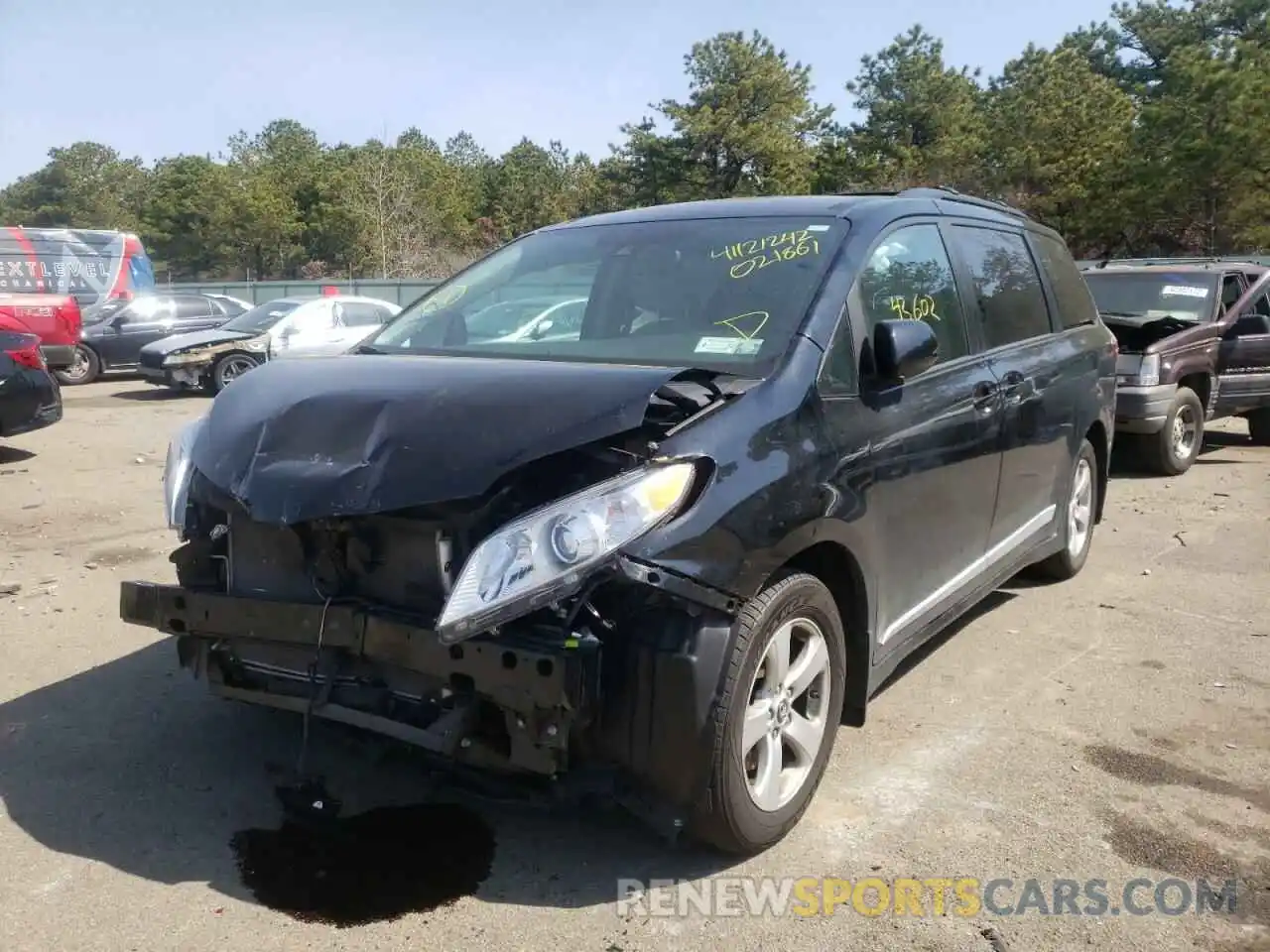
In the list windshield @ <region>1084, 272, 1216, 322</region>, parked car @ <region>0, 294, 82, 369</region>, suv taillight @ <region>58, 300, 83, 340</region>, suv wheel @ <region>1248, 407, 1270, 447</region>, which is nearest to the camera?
windshield @ <region>1084, 272, 1216, 322</region>

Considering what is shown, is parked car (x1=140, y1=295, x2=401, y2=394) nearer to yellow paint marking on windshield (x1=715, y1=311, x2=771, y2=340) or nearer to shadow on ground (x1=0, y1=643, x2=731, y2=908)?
shadow on ground (x1=0, y1=643, x2=731, y2=908)

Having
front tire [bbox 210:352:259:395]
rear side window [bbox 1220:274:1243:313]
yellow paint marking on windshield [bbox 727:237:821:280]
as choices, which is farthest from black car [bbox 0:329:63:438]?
rear side window [bbox 1220:274:1243:313]

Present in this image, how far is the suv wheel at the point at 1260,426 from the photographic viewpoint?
1102cm

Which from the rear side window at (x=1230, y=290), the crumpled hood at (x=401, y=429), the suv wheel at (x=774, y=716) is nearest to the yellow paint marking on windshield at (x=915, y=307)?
the crumpled hood at (x=401, y=429)

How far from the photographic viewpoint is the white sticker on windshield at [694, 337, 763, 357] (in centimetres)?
337

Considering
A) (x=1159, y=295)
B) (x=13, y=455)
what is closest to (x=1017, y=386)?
(x=1159, y=295)

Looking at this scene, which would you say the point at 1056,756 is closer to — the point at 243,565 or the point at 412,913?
the point at 412,913

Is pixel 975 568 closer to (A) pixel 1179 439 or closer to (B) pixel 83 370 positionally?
(A) pixel 1179 439

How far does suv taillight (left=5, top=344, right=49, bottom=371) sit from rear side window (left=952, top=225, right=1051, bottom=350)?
25.6 ft

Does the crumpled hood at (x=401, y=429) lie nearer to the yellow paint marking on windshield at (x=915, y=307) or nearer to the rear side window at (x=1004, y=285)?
the yellow paint marking on windshield at (x=915, y=307)

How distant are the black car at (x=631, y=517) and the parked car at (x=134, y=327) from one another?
16.1 metres

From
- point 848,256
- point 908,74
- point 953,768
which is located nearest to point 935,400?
point 848,256

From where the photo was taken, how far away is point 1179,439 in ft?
30.7

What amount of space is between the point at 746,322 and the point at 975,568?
1.59m
